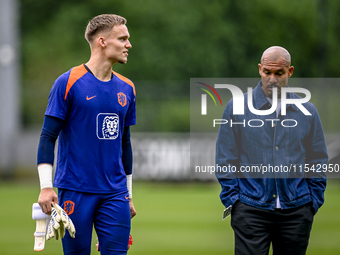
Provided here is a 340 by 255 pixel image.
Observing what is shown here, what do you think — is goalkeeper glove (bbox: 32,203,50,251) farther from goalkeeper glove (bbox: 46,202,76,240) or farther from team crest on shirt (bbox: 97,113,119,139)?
team crest on shirt (bbox: 97,113,119,139)

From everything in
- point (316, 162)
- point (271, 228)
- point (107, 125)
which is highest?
point (107, 125)

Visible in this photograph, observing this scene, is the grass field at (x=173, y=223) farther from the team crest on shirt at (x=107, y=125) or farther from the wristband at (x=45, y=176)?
the wristband at (x=45, y=176)

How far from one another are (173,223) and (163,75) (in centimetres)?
2126

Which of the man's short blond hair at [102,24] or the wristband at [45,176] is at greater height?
the man's short blond hair at [102,24]

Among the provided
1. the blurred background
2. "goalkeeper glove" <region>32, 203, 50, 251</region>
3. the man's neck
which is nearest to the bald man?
the man's neck

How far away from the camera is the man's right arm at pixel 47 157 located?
4.30 metres

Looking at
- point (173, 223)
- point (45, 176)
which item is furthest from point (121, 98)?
point (173, 223)

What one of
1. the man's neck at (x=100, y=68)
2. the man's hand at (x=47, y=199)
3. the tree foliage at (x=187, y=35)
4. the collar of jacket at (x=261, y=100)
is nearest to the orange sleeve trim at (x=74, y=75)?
the man's neck at (x=100, y=68)

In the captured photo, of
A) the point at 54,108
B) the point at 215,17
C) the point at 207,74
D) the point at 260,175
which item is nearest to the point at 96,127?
the point at 54,108

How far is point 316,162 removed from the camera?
15.0 feet

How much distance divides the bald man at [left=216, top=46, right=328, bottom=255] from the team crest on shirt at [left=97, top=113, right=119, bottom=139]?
830mm

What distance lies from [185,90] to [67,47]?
12.4m

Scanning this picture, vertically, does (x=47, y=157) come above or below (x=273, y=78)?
below

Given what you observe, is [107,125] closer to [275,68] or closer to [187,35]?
[275,68]
